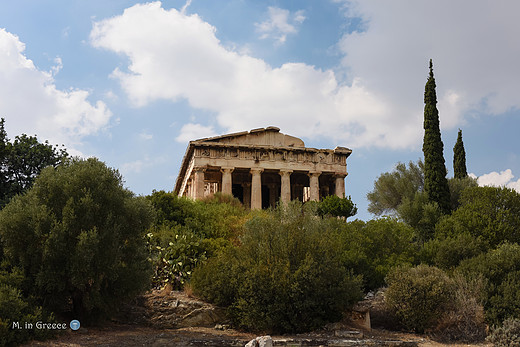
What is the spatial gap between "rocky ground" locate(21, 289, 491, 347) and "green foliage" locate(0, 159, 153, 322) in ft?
4.12

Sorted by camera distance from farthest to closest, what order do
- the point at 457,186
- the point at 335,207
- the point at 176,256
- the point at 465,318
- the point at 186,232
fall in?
the point at 457,186 → the point at 335,207 → the point at 186,232 → the point at 176,256 → the point at 465,318

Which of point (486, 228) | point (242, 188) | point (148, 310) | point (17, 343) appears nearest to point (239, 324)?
point (148, 310)

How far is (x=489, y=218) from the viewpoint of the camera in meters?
Answer: 27.0

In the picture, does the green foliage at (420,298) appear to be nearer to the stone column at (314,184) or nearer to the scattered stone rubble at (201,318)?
the scattered stone rubble at (201,318)

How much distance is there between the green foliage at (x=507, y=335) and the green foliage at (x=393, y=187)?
2517cm

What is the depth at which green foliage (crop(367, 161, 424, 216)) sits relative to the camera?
143 feet

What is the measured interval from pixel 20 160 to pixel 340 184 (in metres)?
21.5

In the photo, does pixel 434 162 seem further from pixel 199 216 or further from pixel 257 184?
pixel 199 216

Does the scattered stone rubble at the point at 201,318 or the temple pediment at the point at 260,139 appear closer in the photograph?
the scattered stone rubble at the point at 201,318

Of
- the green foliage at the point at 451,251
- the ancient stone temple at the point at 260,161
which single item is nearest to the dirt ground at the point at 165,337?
the green foliage at the point at 451,251

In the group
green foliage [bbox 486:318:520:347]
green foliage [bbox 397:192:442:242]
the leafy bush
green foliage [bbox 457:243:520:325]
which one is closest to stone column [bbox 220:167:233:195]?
green foliage [bbox 397:192:442:242]

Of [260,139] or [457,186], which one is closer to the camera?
[457,186]

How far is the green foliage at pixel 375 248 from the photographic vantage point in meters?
21.7

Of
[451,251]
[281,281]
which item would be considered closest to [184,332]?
[281,281]
